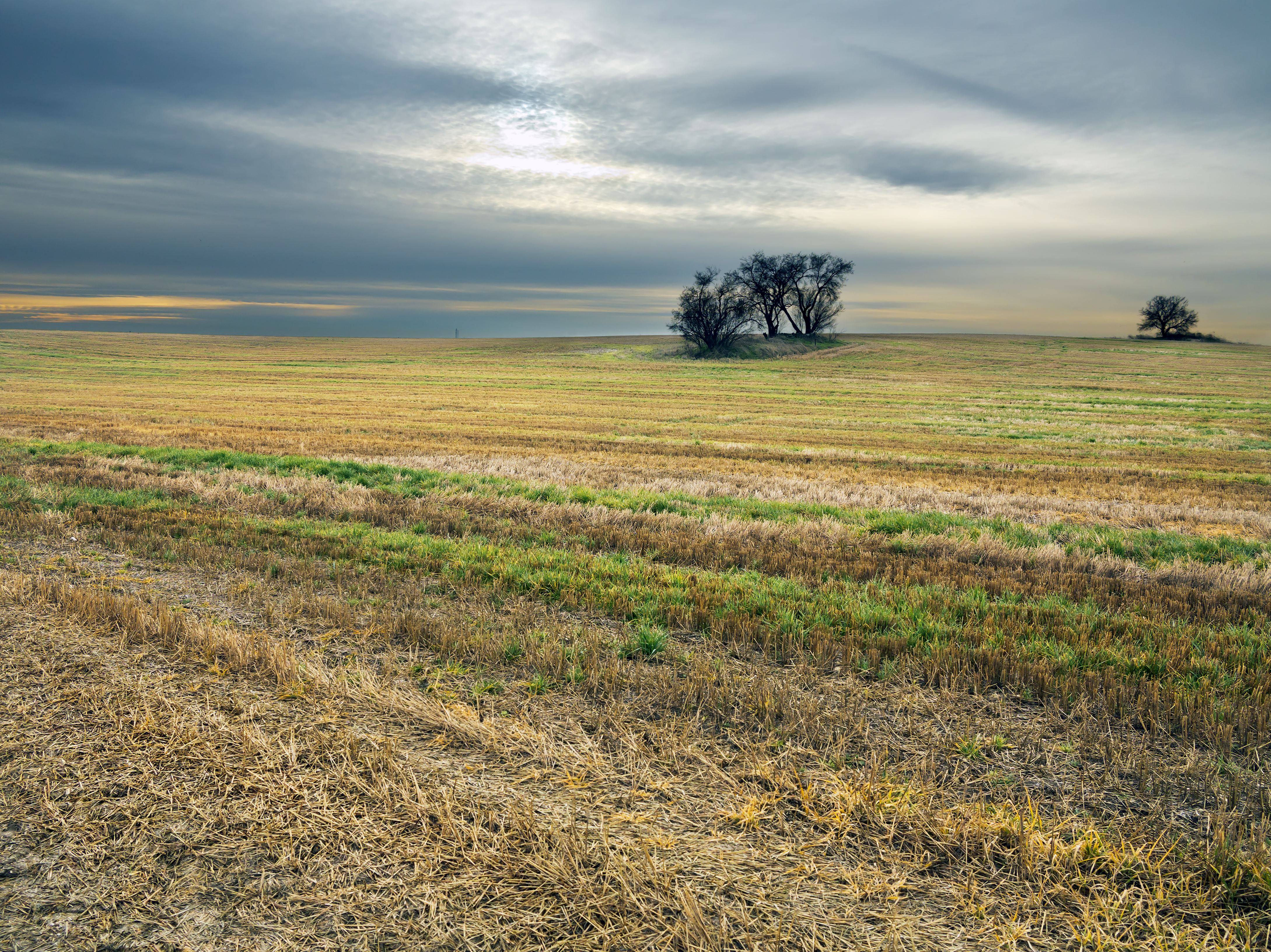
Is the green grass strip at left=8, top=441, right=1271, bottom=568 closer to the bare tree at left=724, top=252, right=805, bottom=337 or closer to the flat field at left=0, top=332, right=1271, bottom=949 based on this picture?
the flat field at left=0, top=332, right=1271, bottom=949

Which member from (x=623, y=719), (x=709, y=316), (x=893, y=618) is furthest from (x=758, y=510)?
(x=709, y=316)

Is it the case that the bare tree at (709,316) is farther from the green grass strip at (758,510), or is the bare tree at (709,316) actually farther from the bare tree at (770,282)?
the green grass strip at (758,510)

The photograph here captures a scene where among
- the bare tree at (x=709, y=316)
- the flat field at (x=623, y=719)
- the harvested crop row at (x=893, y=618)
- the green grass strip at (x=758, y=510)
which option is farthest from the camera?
the bare tree at (x=709, y=316)

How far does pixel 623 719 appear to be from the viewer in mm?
4621

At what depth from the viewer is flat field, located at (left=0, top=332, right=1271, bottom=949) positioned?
313cm

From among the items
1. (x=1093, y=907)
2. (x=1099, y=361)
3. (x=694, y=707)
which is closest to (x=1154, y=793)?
(x=1093, y=907)

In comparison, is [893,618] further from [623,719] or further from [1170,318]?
[1170,318]

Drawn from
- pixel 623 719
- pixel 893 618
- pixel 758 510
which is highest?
pixel 758 510

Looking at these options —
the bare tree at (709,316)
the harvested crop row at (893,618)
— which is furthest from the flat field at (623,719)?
the bare tree at (709,316)

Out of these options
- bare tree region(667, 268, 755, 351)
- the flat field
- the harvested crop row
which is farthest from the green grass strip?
bare tree region(667, 268, 755, 351)

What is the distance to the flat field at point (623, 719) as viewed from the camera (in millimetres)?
3129

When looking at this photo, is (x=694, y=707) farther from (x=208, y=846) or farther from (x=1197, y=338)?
(x=1197, y=338)

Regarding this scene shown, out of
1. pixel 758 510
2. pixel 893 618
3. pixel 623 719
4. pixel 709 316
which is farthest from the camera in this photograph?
pixel 709 316

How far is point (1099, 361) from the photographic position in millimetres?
73688
